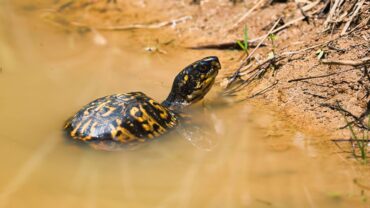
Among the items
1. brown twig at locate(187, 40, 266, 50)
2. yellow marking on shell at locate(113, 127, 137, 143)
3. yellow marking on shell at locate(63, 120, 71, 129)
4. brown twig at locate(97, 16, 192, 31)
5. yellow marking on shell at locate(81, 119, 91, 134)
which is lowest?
yellow marking on shell at locate(113, 127, 137, 143)

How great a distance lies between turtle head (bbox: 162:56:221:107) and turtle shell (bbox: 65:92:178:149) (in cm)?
60

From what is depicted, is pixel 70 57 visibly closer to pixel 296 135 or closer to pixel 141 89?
pixel 141 89

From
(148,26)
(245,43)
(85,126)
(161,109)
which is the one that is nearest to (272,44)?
(245,43)

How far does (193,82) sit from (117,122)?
3.61 ft

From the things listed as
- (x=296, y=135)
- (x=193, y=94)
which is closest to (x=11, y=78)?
(x=193, y=94)

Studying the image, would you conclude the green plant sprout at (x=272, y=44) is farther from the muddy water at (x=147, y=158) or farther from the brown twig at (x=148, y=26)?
the brown twig at (x=148, y=26)

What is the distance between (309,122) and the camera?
494cm

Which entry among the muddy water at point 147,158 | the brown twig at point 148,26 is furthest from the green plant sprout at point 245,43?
the brown twig at point 148,26

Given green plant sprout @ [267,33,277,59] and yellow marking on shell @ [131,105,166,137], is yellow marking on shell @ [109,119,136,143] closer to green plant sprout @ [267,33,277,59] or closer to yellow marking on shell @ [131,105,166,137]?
yellow marking on shell @ [131,105,166,137]

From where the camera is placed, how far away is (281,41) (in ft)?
20.5

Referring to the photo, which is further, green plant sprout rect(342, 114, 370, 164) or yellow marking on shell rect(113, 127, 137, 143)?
yellow marking on shell rect(113, 127, 137, 143)

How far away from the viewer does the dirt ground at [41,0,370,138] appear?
5.00 metres

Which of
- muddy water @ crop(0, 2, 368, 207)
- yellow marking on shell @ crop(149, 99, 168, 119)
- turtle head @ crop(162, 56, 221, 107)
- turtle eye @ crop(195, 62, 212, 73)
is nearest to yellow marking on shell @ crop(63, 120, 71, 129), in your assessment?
muddy water @ crop(0, 2, 368, 207)

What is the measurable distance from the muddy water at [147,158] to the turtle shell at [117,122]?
0.41ft
